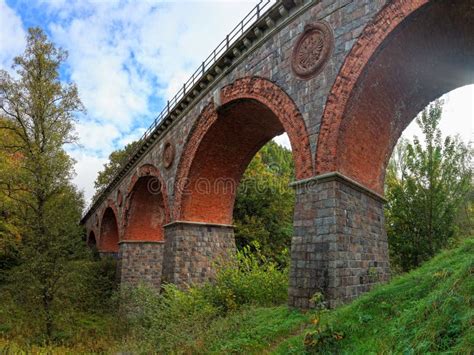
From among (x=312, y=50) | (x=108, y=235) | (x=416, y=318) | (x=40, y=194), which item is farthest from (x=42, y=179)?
(x=108, y=235)

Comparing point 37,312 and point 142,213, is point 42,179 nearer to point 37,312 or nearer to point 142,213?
point 37,312

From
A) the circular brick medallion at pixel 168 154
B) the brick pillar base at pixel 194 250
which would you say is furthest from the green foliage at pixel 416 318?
the circular brick medallion at pixel 168 154

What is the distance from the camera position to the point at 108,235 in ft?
96.9

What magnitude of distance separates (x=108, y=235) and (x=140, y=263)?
11.5 metres

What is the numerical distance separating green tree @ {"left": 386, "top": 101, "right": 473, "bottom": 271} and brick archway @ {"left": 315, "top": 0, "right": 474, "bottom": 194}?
250 centimetres

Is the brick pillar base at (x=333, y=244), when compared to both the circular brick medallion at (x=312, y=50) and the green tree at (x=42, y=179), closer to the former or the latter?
the circular brick medallion at (x=312, y=50)

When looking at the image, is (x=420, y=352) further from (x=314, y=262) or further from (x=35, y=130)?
(x=35, y=130)

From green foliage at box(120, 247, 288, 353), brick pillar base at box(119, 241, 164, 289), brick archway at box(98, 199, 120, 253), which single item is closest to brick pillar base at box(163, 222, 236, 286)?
green foliage at box(120, 247, 288, 353)

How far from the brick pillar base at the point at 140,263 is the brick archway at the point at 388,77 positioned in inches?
548

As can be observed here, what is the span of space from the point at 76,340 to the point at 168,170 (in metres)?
7.30

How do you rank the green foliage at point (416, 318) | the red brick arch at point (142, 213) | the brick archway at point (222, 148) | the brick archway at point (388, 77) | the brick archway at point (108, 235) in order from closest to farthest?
the green foliage at point (416, 318) < the brick archway at point (388, 77) < the brick archway at point (222, 148) < the red brick arch at point (142, 213) < the brick archway at point (108, 235)

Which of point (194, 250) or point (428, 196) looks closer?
point (428, 196)

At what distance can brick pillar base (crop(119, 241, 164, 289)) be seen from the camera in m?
18.9

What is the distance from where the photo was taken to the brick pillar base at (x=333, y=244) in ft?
23.1
